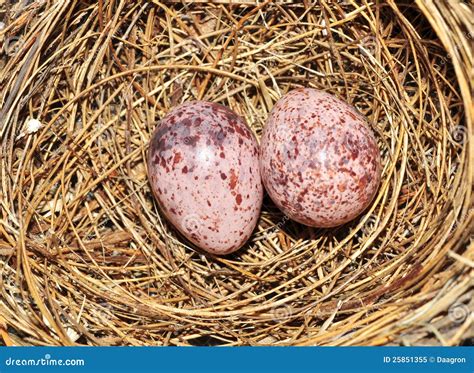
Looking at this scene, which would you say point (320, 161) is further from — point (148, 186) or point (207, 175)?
point (148, 186)

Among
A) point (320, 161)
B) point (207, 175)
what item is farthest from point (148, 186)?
point (320, 161)

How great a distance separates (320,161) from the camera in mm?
2291

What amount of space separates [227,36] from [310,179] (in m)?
0.86

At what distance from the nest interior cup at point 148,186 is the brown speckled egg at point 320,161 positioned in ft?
0.70

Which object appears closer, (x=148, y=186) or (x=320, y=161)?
(x=320, y=161)

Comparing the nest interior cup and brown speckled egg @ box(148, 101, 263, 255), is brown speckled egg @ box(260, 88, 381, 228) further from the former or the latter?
the nest interior cup

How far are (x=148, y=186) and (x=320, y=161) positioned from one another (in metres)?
0.83

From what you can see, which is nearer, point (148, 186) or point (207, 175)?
point (207, 175)

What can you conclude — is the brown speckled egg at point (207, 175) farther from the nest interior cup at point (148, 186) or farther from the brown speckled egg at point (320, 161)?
the nest interior cup at point (148, 186)

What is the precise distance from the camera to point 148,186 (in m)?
2.76

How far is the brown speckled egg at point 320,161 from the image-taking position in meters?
2.29

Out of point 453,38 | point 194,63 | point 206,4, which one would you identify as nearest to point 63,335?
point 194,63

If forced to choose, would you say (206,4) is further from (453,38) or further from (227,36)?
(453,38)

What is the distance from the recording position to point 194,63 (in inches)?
111
